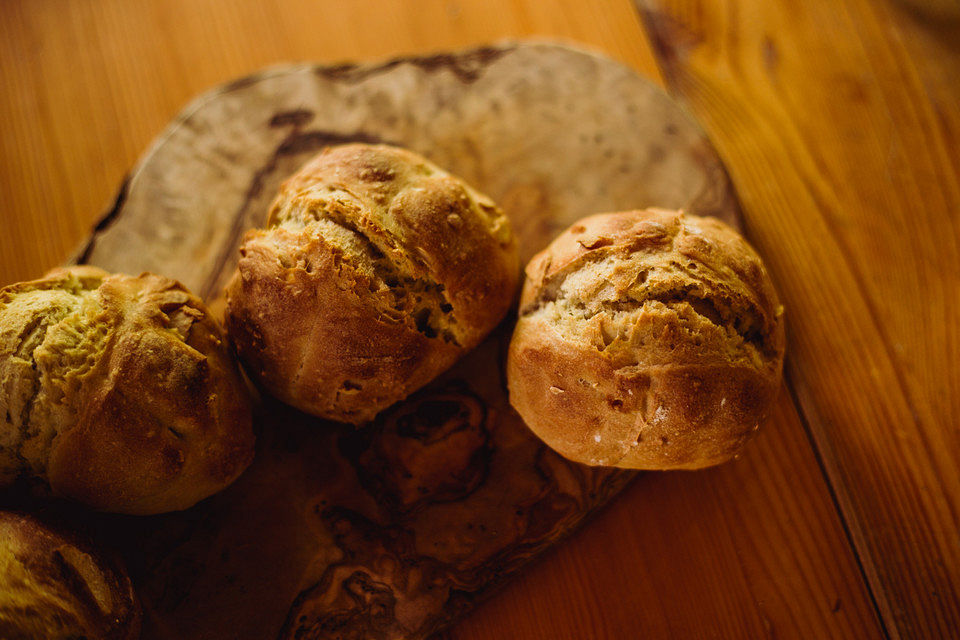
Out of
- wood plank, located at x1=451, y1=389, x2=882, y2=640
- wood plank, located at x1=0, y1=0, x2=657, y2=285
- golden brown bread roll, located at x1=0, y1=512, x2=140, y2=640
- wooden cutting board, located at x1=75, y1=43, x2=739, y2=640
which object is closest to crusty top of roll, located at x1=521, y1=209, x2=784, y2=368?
wooden cutting board, located at x1=75, y1=43, x2=739, y2=640

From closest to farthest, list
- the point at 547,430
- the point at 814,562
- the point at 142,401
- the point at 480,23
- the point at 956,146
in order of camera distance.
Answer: the point at 142,401
the point at 547,430
the point at 814,562
the point at 956,146
the point at 480,23

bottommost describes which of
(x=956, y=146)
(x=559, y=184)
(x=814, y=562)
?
(x=814, y=562)

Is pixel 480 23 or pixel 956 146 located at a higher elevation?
pixel 480 23

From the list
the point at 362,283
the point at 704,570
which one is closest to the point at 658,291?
the point at 362,283

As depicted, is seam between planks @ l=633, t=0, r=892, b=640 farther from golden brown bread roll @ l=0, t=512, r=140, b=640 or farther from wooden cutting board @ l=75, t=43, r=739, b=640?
golden brown bread roll @ l=0, t=512, r=140, b=640

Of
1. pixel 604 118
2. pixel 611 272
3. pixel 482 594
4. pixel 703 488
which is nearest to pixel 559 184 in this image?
pixel 604 118

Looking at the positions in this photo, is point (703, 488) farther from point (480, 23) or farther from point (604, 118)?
point (480, 23)
